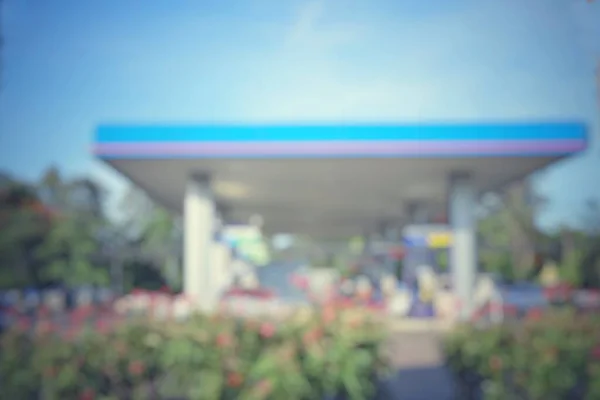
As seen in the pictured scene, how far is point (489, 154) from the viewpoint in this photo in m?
8.30

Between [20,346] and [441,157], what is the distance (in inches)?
253

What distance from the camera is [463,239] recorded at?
32.3ft

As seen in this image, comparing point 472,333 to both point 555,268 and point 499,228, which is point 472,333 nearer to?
point 555,268

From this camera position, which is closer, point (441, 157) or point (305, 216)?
point (441, 157)

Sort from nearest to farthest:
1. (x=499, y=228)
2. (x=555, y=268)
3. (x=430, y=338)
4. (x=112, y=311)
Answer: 1. (x=112, y=311)
2. (x=430, y=338)
3. (x=555, y=268)
4. (x=499, y=228)

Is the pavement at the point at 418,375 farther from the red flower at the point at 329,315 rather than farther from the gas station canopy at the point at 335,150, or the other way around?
the gas station canopy at the point at 335,150

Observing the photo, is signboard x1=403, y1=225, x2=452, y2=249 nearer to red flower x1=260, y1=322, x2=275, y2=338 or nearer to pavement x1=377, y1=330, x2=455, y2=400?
pavement x1=377, y1=330, x2=455, y2=400

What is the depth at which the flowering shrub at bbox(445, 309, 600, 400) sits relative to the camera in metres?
3.82

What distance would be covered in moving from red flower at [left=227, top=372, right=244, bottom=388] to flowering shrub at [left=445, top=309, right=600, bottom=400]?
1.76m

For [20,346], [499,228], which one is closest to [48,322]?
[20,346]

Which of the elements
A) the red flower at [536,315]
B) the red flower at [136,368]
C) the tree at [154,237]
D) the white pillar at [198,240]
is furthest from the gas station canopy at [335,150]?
the tree at [154,237]

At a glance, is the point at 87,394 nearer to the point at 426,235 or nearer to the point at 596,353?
the point at 596,353

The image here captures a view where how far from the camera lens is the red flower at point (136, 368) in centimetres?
411

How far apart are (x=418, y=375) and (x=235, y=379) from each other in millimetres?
3982
